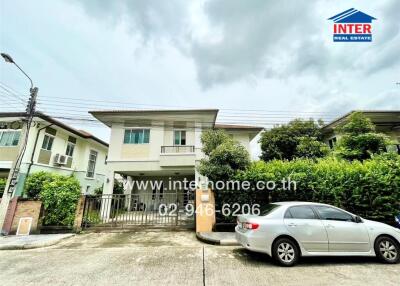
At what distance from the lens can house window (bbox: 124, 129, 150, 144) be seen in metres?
14.7

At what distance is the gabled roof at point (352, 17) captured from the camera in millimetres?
8789

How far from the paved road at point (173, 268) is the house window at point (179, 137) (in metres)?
9.08

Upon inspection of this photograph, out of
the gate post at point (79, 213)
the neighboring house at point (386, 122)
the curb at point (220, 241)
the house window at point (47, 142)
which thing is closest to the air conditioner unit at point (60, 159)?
the house window at point (47, 142)

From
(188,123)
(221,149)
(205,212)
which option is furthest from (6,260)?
(188,123)

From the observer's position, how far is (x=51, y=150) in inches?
638

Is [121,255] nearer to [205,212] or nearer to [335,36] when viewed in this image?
[205,212]

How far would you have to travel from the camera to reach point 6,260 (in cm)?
557

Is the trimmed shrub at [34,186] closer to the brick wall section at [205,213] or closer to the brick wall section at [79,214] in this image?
the brick wall section at [79,214]

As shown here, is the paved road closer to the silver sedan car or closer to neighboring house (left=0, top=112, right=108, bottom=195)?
the silver sedan car

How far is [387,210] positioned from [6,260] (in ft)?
42.0

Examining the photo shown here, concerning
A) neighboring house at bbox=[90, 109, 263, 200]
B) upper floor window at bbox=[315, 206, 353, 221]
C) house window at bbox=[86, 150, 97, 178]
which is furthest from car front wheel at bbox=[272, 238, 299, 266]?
house window at bbox=[86, 150, 97, 178]

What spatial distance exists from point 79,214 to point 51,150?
1003cm

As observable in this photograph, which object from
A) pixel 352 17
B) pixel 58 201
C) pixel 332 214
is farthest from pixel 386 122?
pixel 58 201

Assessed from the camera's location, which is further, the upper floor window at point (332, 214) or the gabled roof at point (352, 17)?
the gabled roof at point (352, 17)
